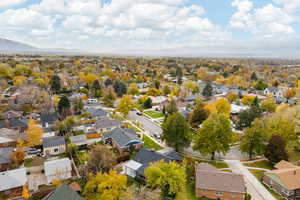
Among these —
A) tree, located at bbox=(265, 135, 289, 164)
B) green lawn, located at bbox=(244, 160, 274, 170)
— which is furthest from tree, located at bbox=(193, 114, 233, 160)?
tree, located at bbox=(265, 135, 289, 164)

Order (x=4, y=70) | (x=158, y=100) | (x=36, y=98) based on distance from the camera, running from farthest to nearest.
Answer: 1. (x=4, y=70)
2. (x=158, y=100)
3. (x=36, y=98)

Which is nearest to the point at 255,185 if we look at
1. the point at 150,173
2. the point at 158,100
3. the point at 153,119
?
the point at 150,173

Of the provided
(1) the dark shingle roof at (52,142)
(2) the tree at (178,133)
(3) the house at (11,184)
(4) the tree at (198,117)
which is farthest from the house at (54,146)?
(4) the tree at (198,117)

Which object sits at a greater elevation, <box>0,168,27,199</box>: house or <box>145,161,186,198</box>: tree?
<box>145,161,186,198</box>: tree

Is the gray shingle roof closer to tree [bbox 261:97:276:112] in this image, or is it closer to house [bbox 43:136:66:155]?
house [bbox 43:136:66:155]

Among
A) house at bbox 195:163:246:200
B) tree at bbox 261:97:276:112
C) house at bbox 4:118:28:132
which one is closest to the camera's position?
house at bbox 195:163:246:200

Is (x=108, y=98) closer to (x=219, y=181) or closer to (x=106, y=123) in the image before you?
(x=106, y=123)

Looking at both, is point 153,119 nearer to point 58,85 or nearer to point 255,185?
point 255,185
